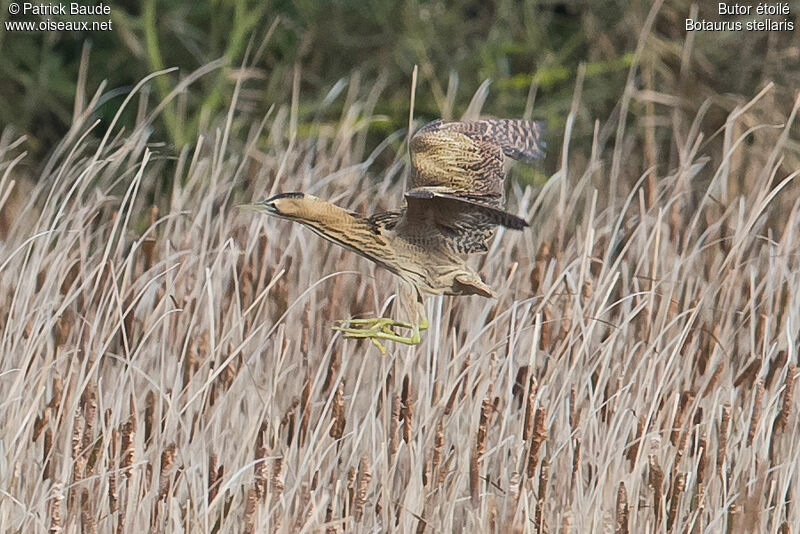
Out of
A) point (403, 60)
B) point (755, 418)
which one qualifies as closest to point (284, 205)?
point (755, 418)

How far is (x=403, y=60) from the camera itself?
4848 millimetres

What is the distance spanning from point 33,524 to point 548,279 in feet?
3.71

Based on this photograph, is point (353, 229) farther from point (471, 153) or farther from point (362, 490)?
point (362, 490)

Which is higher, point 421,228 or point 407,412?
point 421,228

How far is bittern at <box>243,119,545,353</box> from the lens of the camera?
148 centimetres

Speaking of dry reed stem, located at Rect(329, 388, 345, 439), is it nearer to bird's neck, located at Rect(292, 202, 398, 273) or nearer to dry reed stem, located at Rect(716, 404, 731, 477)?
bird's neck, located at Rect(292, 202, 398, 273)

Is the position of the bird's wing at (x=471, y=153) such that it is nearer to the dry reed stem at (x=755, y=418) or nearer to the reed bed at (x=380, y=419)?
the reed bed at (x=380, y=419)

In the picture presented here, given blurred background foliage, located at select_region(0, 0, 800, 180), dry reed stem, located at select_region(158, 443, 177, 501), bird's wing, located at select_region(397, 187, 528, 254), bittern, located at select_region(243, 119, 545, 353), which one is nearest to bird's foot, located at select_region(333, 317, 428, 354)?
bittern, located at select_region(243, 119, 545, 353)

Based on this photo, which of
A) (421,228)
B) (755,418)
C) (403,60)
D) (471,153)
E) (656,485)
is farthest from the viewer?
(403,60)

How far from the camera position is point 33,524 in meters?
2.20

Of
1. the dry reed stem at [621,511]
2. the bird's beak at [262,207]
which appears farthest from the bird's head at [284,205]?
the dry reed stem at [621,511]

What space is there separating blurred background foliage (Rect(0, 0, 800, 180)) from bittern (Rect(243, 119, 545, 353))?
279 centimetres

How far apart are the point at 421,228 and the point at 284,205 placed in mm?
182

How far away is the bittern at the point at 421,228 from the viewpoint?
1.48 meters
